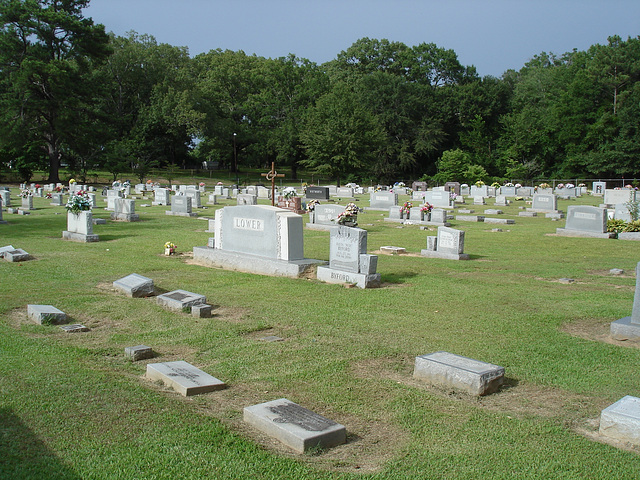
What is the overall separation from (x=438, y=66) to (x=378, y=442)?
74.7 meters

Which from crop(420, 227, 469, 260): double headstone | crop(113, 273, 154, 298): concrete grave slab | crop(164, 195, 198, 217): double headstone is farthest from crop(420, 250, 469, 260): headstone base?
crop(164, 195, 198, 217): double headstone

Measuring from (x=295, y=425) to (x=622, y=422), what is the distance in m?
2.56

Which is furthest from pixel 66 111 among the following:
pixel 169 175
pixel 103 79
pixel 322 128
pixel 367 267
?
pixel 367 267

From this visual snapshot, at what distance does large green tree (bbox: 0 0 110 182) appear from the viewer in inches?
1807

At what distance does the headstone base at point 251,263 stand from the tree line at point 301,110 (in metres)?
39.8

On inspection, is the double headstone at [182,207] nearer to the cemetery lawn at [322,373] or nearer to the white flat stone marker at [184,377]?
the cemetery lawn at [322,373]

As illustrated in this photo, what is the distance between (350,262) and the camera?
1081 cm

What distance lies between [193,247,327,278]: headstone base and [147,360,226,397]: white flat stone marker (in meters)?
5.40

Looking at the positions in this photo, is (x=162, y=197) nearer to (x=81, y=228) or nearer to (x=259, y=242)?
(x=81, y=228)

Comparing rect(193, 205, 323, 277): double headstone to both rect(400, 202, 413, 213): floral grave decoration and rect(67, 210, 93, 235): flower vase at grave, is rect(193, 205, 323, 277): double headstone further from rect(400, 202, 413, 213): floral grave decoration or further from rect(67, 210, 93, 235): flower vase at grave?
rect(400, 202, 413, 213): floral grave decoration

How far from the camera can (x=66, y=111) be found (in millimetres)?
47625

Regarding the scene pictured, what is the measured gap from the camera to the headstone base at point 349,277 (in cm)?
1035

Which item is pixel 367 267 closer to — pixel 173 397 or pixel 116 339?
pixel 116 339

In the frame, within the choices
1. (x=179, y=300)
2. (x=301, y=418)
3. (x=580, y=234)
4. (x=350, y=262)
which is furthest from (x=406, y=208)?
(x=301, y=418)
